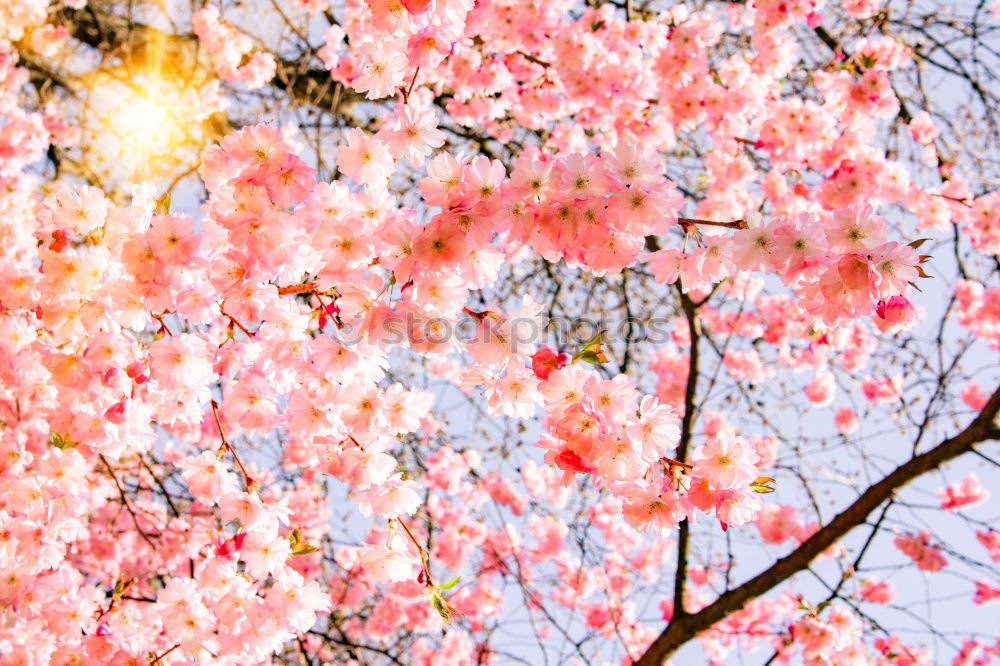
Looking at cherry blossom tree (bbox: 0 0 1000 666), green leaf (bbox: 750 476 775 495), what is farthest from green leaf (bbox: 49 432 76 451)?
green leaf (bbox: 750 476 775 495)

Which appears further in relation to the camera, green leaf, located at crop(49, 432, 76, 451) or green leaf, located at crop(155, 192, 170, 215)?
green leaf, located at crop(49, 432, 76, 451)

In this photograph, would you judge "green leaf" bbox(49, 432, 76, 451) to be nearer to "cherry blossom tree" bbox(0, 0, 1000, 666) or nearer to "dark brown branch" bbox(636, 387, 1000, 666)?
"cherry blossom tree" bbox(0, 0, 1000, 666)

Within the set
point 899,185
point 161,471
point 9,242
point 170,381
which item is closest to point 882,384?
point 899,185

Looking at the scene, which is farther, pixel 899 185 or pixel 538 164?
pixel 899 185

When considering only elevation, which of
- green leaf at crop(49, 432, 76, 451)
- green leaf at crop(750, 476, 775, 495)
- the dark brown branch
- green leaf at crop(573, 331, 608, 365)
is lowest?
green leaf at crop(750, 476, 775, 495)

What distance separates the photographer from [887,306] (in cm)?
171

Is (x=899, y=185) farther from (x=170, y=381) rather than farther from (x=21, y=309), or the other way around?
(x=21, y=309)

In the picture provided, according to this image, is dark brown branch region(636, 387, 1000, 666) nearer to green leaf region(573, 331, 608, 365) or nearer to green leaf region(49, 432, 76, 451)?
green leaf region(573, 331, 608, 365)

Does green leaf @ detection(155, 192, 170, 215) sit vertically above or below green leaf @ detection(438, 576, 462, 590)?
above

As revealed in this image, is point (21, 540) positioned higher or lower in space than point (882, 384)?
lower

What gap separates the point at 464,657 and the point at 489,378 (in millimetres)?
5477

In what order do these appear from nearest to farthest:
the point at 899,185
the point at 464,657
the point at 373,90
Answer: the point at 373,90 < the point at 899,185 < the point at 464,657

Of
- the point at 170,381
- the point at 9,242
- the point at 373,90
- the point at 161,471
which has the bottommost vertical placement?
the point at 170,381

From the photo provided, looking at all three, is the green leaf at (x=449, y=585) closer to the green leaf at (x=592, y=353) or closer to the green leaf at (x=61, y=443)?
the green leaf at (x=592, y=353)
